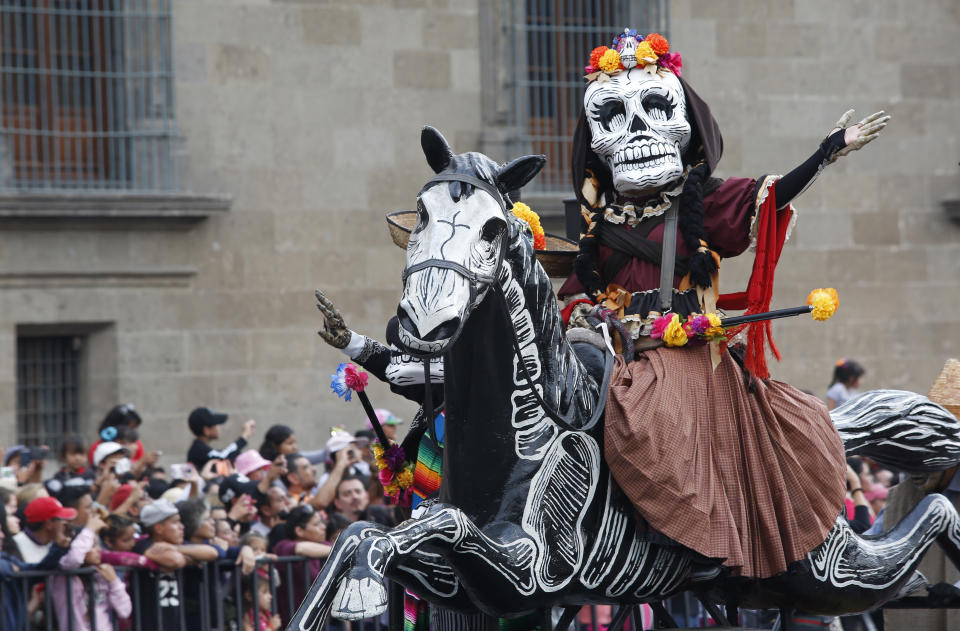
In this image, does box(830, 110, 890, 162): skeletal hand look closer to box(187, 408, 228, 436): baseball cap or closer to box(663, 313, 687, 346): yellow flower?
box(663, 313, 687, 346): yellow flower

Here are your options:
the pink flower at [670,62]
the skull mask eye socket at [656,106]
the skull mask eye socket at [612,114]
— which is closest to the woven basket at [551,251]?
the skull mask eye socket at [612,114]

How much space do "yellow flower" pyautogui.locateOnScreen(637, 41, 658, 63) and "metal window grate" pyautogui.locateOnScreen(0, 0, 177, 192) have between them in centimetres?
792

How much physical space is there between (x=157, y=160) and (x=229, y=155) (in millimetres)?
613

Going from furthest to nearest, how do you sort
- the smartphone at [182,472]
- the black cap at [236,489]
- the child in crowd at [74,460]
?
the child in crowd at [74,460], the smartphone at [182,472], the black cap at [236,489]

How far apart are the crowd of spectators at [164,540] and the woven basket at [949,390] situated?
2.75m

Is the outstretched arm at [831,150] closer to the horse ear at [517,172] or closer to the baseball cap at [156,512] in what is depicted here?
the horse ear at [517,172]

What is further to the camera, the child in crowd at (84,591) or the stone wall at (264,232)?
the stone wall at (264,232)

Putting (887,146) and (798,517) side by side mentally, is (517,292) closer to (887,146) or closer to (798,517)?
(798,517)

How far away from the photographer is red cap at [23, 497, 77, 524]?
845 centimetres

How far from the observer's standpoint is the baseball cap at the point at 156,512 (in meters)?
8.50

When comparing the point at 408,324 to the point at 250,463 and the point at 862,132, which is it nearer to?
the point at 862,132

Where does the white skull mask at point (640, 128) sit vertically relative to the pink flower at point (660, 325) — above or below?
above

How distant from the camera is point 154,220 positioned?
13.5m

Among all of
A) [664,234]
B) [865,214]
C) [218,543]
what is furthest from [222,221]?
[664,234]
